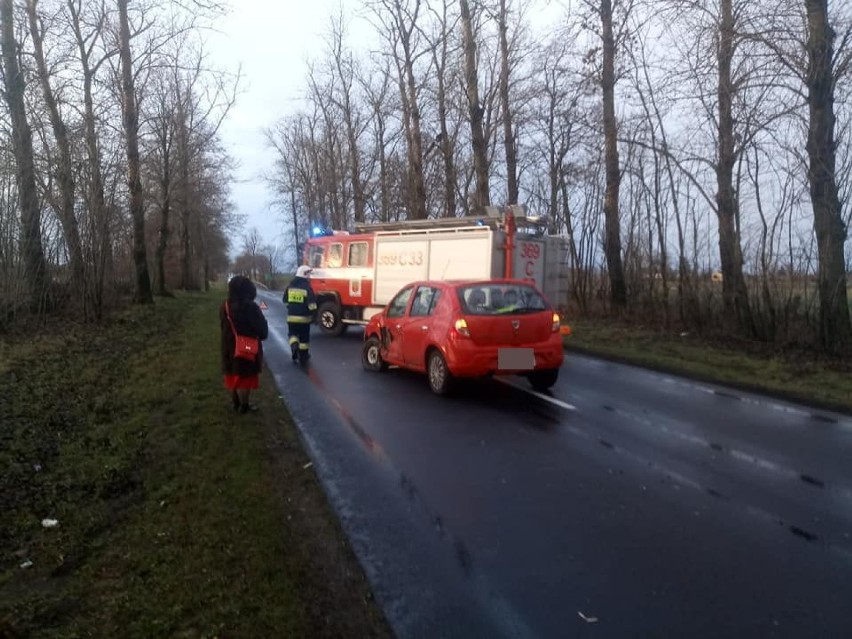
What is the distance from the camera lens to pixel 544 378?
10250 millimetres

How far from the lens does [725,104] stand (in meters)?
16.5

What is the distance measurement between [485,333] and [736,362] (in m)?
6.06

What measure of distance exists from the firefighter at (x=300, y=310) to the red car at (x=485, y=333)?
125 inches

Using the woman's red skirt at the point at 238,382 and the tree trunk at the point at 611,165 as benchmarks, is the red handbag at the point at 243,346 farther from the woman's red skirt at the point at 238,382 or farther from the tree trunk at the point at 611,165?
the tree trunk at the point at 611,165

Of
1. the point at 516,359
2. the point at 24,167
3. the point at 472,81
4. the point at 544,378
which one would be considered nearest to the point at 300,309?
the point at 544,378

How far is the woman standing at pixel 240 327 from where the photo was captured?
330 inches

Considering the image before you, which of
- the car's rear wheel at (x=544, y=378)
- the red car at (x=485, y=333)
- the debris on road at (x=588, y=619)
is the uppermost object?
the red car at (x=485, y=333)

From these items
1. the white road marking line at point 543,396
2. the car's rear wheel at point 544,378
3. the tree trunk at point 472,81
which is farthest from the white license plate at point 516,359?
the tree trunk at point 472,81

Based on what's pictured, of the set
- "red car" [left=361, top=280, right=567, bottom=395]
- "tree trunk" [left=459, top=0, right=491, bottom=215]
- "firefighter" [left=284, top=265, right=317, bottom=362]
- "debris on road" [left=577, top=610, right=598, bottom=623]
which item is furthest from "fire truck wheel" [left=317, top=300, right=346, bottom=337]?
"debris on road" [left=577, top=610, right=598, bottom=623]

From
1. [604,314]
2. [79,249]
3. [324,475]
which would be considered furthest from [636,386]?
[79,249]

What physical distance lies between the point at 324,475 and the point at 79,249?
15088 millimetres

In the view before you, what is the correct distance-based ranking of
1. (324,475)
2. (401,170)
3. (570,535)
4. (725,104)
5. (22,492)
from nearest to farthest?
(570,535) → (22,492) → (324,475) → (725,104) → (401,170)

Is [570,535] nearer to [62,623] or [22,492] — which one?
[62,623]

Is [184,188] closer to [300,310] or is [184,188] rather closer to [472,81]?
[472,81]
